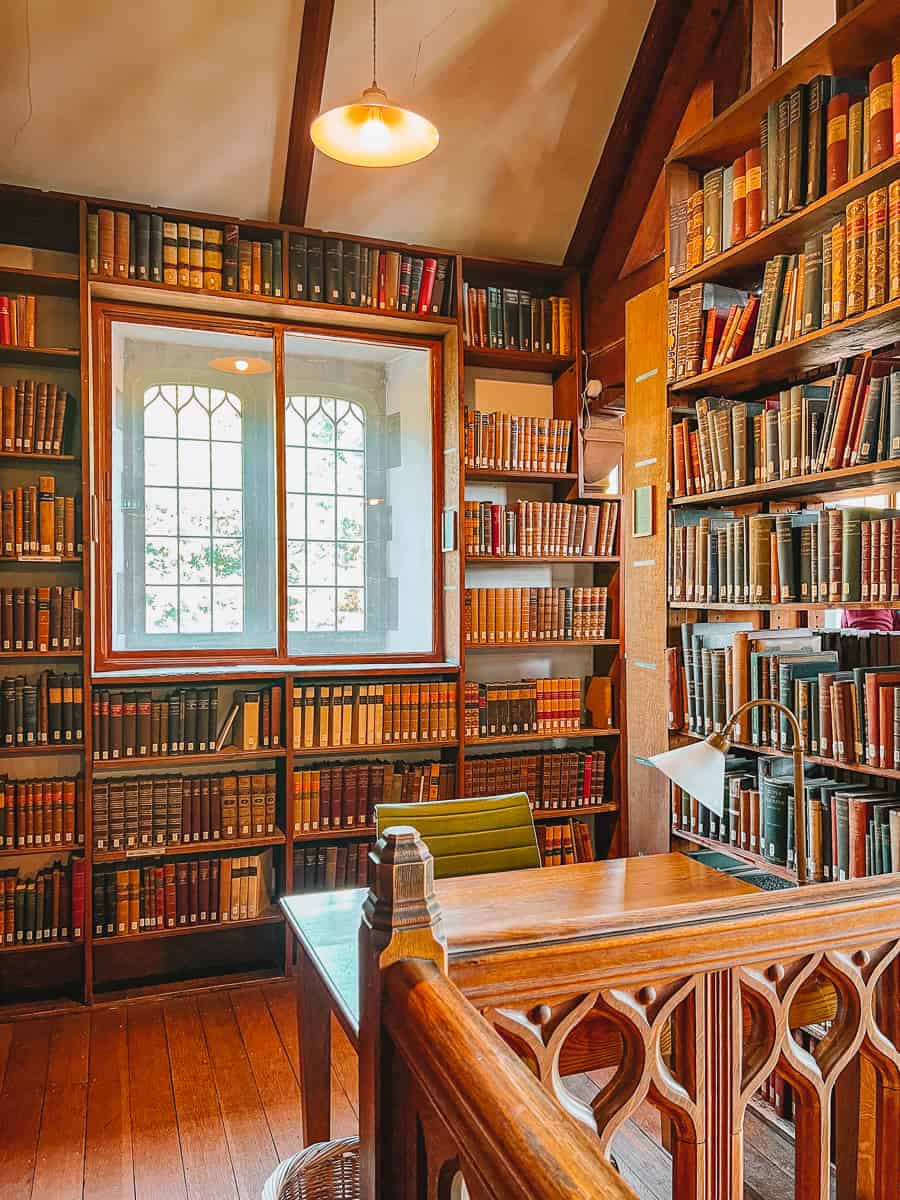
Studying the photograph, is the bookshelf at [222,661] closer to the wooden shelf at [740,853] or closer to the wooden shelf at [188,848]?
the wooden shelf at [188,848]

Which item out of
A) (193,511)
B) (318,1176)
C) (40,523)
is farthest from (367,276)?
(318,1176)

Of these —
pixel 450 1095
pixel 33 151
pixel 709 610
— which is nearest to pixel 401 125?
pixel 33 151

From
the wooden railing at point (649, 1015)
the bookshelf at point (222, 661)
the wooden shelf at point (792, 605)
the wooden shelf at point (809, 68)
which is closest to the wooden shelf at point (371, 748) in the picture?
the bookshelf at point (222, 661)

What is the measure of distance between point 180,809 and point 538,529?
6.20ft

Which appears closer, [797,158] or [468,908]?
[468,908]

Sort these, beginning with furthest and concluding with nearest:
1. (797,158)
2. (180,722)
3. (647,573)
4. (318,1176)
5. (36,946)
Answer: (180,722) → (36,946) → (647,573) → (797,158) → (318,1176)

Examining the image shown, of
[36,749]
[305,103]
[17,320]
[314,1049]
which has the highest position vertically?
[305,103]

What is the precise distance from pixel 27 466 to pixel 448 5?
7.63ft

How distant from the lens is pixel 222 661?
12.2ft

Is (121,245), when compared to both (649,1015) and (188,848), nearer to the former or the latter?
(188,848)

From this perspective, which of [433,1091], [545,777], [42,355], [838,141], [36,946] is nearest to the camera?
[433,1091]

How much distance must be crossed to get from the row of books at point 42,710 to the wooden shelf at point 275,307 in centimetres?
147

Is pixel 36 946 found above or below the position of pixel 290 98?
below

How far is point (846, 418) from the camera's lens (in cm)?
227
